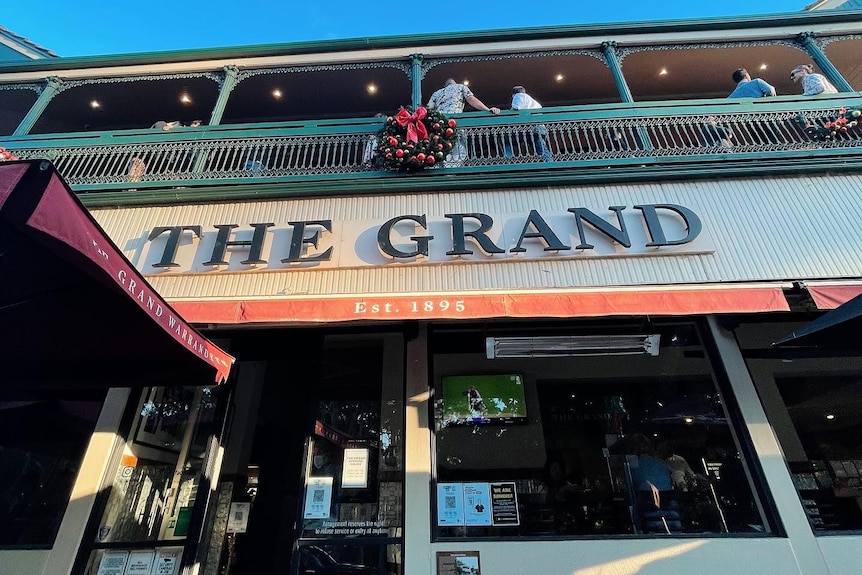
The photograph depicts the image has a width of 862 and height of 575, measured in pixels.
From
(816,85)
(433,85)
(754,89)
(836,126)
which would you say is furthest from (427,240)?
(816,85)

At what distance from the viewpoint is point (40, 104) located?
24.7 ft

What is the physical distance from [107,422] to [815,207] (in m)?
8.43

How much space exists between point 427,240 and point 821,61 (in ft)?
23.1

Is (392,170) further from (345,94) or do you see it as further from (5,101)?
(5,101)

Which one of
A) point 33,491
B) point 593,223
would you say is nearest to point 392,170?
point 593,223

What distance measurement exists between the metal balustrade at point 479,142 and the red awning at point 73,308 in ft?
9.63

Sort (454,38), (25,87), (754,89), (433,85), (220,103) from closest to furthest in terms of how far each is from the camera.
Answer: (754,89) → (220,103) → (454,38) → (25,87) → (433,85)

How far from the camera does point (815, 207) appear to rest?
5328 mm

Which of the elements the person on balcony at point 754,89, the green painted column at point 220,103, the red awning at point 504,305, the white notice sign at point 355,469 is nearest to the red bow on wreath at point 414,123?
the red awning at point 504,305

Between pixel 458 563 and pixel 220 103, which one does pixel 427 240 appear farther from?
pixel 220 103

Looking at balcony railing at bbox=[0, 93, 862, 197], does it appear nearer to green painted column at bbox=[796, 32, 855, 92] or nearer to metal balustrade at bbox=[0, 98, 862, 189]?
metal balustrade at bbox=[0, 98, 862, 189]

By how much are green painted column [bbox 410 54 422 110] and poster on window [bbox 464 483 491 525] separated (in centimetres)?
543

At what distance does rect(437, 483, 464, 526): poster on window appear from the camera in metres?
4.57

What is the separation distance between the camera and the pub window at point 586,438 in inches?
180
